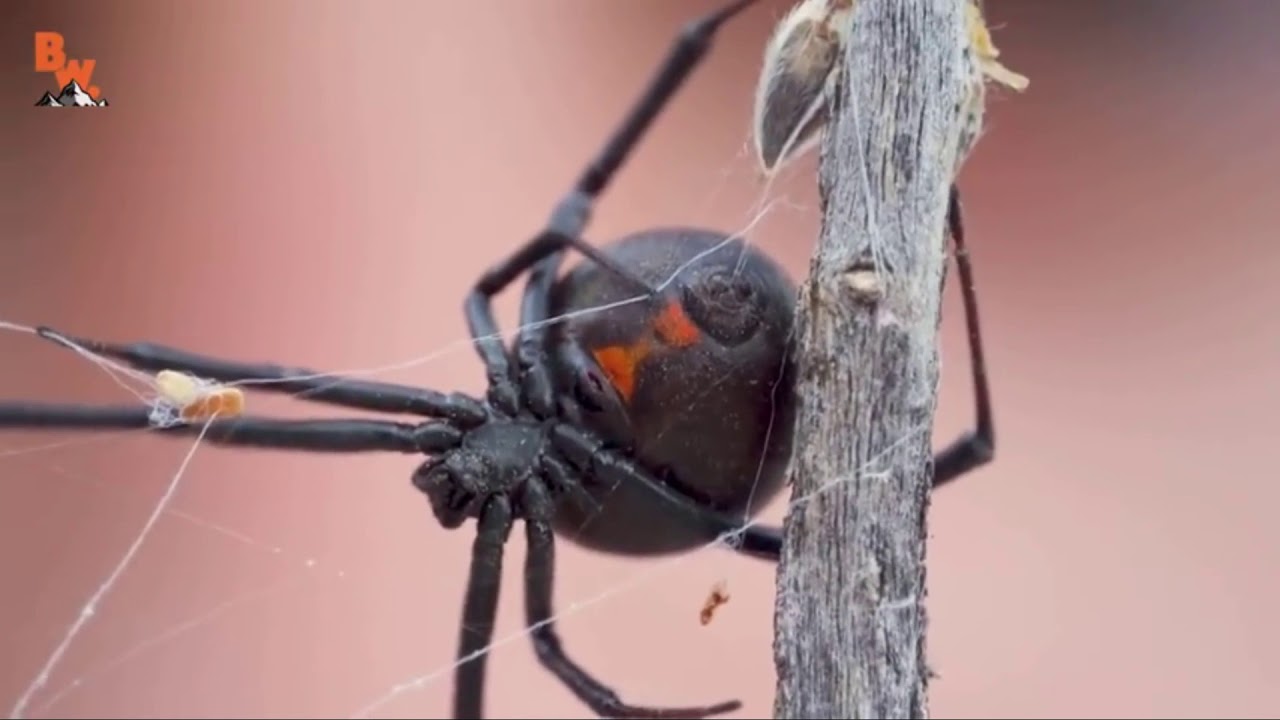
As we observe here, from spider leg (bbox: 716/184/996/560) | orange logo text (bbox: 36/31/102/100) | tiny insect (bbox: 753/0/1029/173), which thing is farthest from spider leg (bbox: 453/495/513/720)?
orange logo text (bbox: 36/31/102/100)

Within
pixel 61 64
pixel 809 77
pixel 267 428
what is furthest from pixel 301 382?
pixel 61 64

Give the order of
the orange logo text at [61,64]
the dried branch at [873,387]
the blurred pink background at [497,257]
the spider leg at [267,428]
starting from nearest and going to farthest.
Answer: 1. the dried branch at [873,387]
2. the spider leg at [267,428]
3. the orange logo text at [61,64]
4. the blurred pink background at [497,257]

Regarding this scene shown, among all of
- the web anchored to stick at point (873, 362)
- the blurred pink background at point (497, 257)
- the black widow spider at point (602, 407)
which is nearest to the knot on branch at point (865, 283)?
the web anchored to stick at point (873, 362)

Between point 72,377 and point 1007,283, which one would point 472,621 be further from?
point 1007,283

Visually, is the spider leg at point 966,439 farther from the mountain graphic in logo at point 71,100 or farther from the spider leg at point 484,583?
the mountain graphic in logo at point 71,100

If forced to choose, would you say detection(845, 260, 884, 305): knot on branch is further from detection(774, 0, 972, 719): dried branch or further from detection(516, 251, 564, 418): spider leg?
detection(516, 251, 564, 418): spider leg
